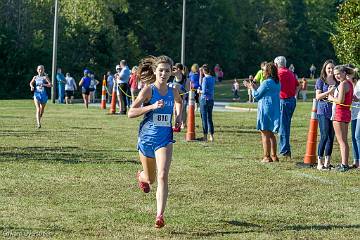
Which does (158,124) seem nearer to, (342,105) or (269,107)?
(342,105)

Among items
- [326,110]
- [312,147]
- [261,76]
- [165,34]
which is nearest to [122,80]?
[261,76]

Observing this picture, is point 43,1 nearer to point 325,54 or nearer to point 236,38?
point 236,38

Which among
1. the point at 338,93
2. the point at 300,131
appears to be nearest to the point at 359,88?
the point at 338,93

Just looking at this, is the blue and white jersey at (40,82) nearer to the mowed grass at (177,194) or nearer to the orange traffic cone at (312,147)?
the mowed grass at (177,194)

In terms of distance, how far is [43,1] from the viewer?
7206 cm

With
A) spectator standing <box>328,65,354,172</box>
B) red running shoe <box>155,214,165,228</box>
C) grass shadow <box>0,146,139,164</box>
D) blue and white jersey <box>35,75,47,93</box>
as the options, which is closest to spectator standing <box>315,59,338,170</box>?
spectator standing <box>328,65,354,172</box>

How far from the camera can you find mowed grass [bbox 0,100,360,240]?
10000 mm

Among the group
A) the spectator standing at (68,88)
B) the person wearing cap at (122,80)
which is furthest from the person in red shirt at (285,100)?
the spectator standing at (68,88)

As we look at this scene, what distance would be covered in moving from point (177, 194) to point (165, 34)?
75319mm

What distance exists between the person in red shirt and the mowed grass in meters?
0.39

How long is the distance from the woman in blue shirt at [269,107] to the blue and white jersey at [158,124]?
690cm

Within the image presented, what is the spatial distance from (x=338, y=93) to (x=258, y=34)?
90919mm

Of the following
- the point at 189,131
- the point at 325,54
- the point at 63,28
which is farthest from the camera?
the point at 325,54

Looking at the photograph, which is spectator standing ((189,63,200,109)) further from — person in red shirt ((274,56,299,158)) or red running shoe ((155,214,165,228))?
red running shoe ((155,214,165,228))
